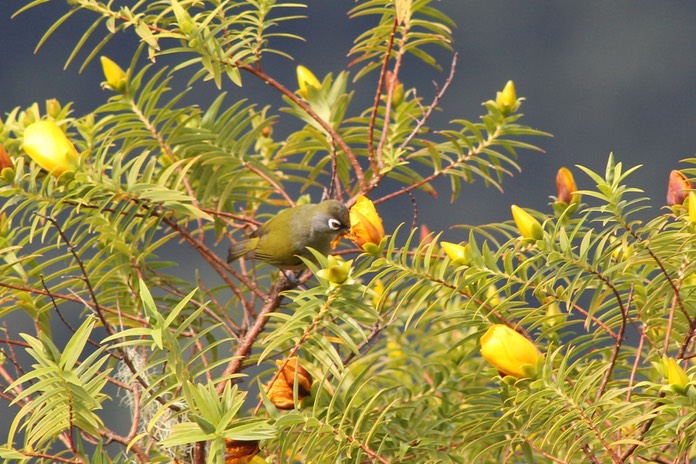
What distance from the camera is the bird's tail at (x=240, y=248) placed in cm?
183

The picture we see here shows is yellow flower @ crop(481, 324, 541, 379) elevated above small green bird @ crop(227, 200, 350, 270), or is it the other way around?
small green bird @ crop(227, 200, 350, 270)

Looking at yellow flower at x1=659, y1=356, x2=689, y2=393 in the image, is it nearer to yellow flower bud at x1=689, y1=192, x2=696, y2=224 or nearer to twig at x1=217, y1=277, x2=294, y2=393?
yellow flower bud at x1=689, y1=192, x2=696, y2=224

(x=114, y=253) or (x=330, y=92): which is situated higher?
(x=330, y=92)

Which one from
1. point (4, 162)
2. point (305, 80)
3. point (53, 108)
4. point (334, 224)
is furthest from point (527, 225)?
point (53, 108)

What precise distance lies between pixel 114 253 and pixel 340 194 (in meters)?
0.46

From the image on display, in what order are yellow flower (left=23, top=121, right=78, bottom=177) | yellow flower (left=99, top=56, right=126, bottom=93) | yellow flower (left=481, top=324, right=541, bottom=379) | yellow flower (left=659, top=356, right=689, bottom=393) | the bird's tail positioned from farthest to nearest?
the bird's tail < yellow flower (left=99, top=56, right=126, bottom=93) < yellow flower (left=23, top=121, right=78, bottom=177) < yellow flower (left=481, top=324, right=541, bottom=379) < yellow flower (left=659, top=356, right=689, bottom=393)

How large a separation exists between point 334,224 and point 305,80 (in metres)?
0.31

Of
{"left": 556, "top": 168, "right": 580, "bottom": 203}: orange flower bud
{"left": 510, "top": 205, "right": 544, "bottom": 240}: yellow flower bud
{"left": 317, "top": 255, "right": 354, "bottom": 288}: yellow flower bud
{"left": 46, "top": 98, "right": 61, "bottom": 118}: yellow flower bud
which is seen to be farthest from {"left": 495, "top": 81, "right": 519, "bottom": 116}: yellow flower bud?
{"left": 46, "top": 98, "right": 61, "bottom": 118}: yellow flower bud

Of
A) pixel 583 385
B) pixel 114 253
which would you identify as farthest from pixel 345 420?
pixel 114 253

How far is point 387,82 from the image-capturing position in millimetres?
1786

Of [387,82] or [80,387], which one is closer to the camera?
[80,387]

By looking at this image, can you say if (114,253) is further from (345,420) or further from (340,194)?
(345,420)

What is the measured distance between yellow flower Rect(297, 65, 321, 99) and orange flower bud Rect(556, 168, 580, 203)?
0.57 m

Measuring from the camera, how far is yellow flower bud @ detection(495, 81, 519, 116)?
1.68m
